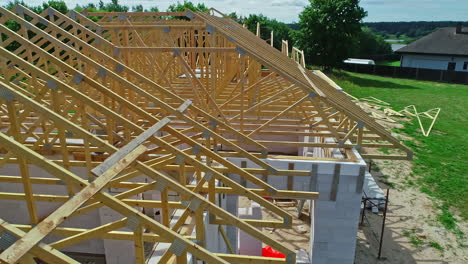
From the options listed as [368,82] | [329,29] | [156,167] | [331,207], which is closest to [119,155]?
[156,167]

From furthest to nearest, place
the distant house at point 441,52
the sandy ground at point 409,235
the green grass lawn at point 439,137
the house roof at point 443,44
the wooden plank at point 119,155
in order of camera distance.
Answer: the house roof at point 443,44 → the distant house at point 441,52 → the green grass lawn at point 439,137 → the sandy ground at point 409,235 → the wooden plank at point 119,155

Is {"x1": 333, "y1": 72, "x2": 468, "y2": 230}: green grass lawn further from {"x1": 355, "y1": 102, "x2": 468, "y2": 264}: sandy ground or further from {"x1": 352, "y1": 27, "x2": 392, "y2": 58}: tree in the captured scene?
{"x1": 352, "y1": 27, "x2": 392, "y2": 58}: tree

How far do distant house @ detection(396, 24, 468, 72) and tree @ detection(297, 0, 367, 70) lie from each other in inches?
512

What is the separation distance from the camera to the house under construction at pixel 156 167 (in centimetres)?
363

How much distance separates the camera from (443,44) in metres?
42.8

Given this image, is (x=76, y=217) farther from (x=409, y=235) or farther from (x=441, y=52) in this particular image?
(x=441, y=52)

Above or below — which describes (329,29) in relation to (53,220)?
above

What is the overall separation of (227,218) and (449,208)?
1036 centimetres

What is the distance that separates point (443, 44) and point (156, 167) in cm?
4742

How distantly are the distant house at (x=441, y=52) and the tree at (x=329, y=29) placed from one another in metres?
13.0

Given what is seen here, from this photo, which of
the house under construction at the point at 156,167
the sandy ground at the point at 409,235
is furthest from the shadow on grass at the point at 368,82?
the house under construction at the point at 156,167

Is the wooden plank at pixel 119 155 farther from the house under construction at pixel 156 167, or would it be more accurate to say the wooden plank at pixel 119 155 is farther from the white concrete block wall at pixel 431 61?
the white concrete block wall at pixel 431 61

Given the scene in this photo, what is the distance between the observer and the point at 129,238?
4.59m

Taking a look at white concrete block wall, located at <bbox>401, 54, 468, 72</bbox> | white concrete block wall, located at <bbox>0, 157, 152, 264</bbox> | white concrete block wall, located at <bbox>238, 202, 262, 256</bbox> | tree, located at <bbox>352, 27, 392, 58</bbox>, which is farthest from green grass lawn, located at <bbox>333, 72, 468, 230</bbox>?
tree, located at <bbox>352, 27, 392, 58</bbox>
